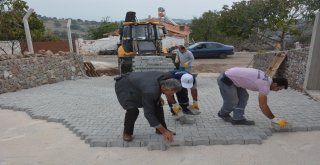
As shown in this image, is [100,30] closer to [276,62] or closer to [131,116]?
[276,62]

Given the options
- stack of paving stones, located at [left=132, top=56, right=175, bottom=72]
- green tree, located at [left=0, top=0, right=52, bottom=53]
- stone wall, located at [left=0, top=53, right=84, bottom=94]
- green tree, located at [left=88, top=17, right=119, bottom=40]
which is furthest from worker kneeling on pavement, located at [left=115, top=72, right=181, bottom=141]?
green tree, located at [left=88, top=17, right=119, bottom=40]

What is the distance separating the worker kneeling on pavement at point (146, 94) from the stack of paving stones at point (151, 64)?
5.07 meters

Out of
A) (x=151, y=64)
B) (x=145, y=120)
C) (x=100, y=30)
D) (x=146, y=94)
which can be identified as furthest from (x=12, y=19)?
(x=100, y=30)

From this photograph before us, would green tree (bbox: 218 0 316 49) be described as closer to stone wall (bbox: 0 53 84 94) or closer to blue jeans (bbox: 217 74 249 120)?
stone wall (bbox: 0 53 84 94)

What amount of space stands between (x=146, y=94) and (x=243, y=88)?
6.01 feet

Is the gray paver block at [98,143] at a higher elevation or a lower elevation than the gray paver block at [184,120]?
lower

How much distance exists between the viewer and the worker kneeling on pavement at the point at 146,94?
13.0 feet

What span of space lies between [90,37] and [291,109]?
3926cm

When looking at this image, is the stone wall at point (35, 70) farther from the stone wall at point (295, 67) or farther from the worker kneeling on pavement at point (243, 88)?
the stone wall at point (295, 67)

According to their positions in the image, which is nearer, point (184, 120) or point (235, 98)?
point (235, 98)

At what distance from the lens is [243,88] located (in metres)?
5.02

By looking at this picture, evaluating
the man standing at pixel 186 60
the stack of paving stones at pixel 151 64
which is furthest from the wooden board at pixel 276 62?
the stack of paving stones at pixel 151 64

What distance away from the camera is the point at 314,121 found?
16.9 ft

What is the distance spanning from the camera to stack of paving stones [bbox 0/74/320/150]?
14.8 feet
